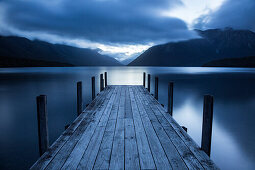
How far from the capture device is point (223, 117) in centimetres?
1162

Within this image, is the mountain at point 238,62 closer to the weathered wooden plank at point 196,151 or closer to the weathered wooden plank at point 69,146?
the weathered wooden plank at point 196,151

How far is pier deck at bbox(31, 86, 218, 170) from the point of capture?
292cm

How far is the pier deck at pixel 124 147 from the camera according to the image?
2922mm

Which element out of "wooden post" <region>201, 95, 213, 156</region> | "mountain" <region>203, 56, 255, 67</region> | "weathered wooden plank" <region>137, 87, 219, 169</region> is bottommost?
"weathered wooden plank" <region>137, 87, 219, 169</region>

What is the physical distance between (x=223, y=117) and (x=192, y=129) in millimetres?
3820

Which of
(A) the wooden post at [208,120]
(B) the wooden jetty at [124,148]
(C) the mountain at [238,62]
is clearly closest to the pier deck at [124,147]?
(B) the wooden jetty at [124,148]

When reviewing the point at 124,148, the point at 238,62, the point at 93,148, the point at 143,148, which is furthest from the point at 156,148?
the point at 238,62

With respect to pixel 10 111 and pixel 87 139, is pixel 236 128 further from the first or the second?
pixel 10 111

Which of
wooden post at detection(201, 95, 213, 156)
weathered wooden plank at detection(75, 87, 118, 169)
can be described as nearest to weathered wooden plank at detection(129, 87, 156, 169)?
weathered wooden plank at detection(75, 87, 118, 169)

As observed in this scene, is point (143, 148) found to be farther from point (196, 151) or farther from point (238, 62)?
point (238, 62)

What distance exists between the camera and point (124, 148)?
347 cm

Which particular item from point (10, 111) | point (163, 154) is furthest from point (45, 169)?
point (10, 111)

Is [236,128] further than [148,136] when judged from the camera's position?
Yes

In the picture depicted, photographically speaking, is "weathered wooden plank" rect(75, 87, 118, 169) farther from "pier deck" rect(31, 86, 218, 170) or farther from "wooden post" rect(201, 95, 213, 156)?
"wooden post" rect(201, 95, 213, 156)
